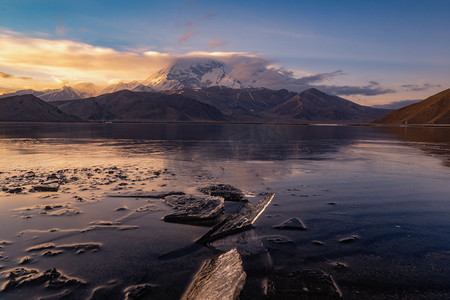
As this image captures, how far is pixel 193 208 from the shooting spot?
32.1 feet

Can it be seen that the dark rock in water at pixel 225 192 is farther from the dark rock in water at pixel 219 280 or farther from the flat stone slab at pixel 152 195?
the dark rock in water at pixel 219 280

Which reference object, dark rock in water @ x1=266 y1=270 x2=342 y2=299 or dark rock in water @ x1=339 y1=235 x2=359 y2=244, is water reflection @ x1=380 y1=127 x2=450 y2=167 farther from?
dark rock in water @ x1=266 y1=270 x2=342 y2=299

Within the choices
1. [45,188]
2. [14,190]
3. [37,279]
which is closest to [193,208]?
[37,279]

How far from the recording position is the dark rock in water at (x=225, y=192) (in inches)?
448

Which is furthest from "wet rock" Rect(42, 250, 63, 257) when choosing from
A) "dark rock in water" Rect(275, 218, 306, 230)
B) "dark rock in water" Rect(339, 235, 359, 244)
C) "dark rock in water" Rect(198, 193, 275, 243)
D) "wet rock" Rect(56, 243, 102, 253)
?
"dark rock in water" Rect(339, 235, 359, 244)

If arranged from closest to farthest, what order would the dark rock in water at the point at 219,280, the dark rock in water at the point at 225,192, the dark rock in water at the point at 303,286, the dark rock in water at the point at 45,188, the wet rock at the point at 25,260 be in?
the dark rock in water at the point at 219,280 < the dark rock in water at the point at 303,286 < the wet rock at the point at 25,260 < the dark rock in water at the point at 225,192 < the dark rock in water at the point at 45,188

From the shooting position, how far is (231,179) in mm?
15203

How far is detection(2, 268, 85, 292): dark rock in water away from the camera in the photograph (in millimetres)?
5422

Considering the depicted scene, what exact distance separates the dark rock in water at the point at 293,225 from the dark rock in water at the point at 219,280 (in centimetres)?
239

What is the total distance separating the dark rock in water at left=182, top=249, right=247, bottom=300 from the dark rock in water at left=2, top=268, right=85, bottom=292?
2.18 m

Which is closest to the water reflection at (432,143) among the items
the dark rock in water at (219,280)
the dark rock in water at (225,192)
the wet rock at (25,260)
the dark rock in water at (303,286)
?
the dark rock in water at (225,192)

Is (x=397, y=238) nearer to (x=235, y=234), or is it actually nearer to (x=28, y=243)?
(x=235, y=234)

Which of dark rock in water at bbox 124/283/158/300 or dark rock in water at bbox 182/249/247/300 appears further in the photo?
dark rock in water at bbox 124/283/158/300

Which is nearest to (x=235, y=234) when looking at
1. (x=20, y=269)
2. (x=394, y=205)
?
(x=20, y=269)
